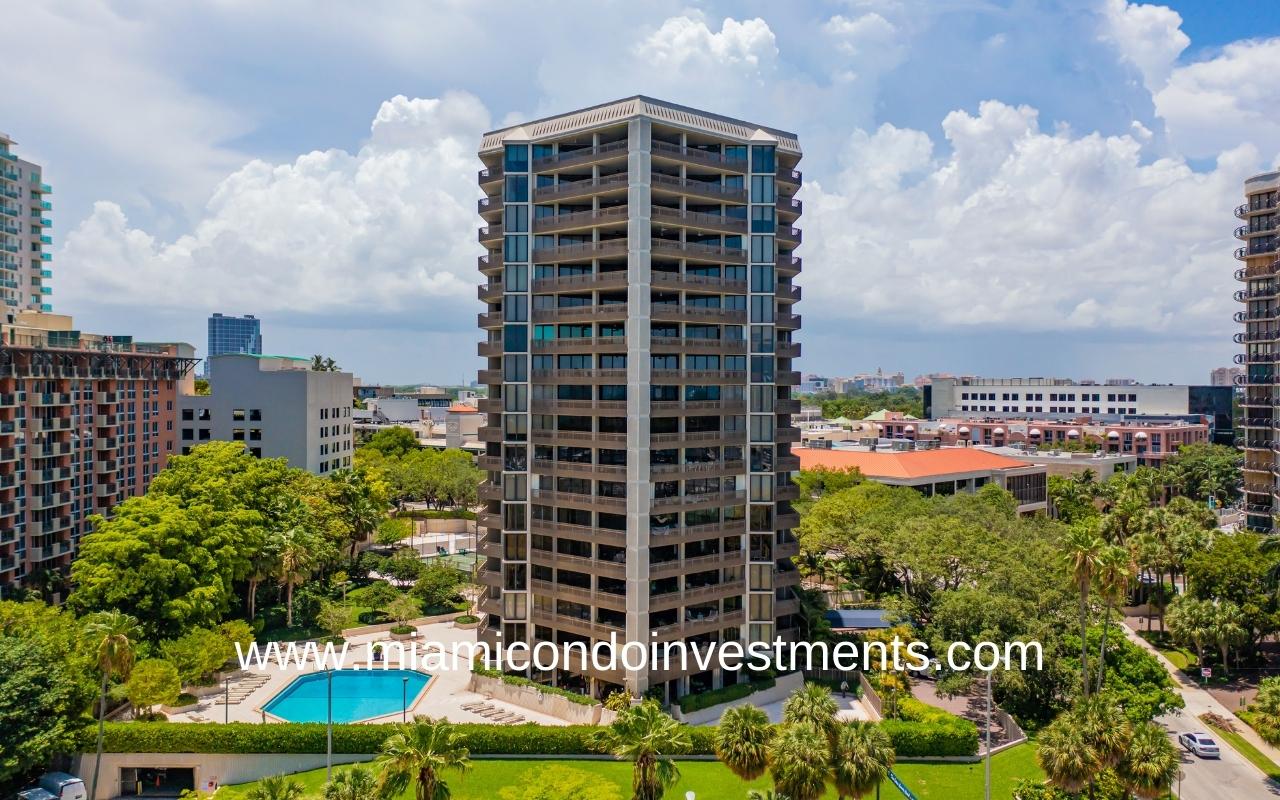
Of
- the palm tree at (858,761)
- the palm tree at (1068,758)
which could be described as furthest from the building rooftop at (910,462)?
the palm tree at (858,761)

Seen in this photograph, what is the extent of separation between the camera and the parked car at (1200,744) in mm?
53312

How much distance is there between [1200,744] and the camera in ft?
176

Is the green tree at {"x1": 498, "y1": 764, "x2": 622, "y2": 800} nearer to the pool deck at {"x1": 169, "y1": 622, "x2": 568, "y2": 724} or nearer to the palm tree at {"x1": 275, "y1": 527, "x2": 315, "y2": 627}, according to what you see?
the pool deck at {"x1": 169, "y1": 622, "x2": 568, "y2": 724}

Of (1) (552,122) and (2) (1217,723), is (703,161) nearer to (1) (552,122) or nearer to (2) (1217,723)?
(1) (552,122)

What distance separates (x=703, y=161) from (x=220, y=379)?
82.1m

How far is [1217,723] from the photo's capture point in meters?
58.4

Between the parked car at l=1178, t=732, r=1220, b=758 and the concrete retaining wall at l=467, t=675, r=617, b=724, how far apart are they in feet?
129

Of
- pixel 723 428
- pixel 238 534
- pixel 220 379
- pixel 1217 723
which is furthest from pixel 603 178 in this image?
pixel 220 379

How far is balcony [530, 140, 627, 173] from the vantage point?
6250cm

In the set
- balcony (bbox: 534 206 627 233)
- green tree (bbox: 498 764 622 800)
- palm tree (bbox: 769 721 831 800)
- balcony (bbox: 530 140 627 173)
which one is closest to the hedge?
green tree (bbox: 498 764 622 800)

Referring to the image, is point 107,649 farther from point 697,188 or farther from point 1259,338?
point 1259,338

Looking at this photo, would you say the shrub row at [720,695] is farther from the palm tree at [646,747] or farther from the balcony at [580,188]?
the balcony at [580,188]

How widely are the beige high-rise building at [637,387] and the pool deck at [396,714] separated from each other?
15.2ft

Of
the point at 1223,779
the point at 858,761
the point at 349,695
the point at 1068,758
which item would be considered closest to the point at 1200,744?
the point at 1223,779
